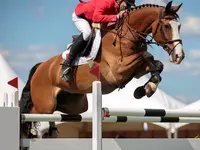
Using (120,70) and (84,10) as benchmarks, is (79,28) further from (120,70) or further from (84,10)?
(120,70)

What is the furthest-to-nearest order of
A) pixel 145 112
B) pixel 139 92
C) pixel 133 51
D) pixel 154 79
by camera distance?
pixel 133 51, pixel 139 92, pixel 154 79, pixel 145 112

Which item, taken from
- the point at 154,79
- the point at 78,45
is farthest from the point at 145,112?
the point at 78,45

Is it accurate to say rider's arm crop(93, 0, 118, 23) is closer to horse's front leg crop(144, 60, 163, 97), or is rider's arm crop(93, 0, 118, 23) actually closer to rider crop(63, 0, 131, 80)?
rider crop(63, 0, 131, 80)

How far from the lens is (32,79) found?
530 centimetres

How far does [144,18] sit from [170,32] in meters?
0.29

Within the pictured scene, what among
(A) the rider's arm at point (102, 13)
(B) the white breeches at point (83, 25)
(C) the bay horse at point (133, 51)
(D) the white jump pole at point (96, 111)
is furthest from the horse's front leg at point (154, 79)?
(D) the white jump pole at point (96, 111)

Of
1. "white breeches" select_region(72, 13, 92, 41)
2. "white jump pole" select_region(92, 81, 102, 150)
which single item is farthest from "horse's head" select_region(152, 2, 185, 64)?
"white jump pole" select_region(92, 81, 102, 150)

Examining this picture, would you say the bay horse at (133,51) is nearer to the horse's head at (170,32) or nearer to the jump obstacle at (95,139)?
the horse's head at (170,32)

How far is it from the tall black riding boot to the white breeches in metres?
0.04

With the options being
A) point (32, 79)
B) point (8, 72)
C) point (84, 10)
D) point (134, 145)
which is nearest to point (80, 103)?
point (32, 79)

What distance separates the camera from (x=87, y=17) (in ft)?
15.8

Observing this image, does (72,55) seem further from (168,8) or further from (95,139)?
(95,139)

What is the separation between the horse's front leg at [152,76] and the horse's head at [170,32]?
0.13m

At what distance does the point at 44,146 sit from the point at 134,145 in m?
0.47
